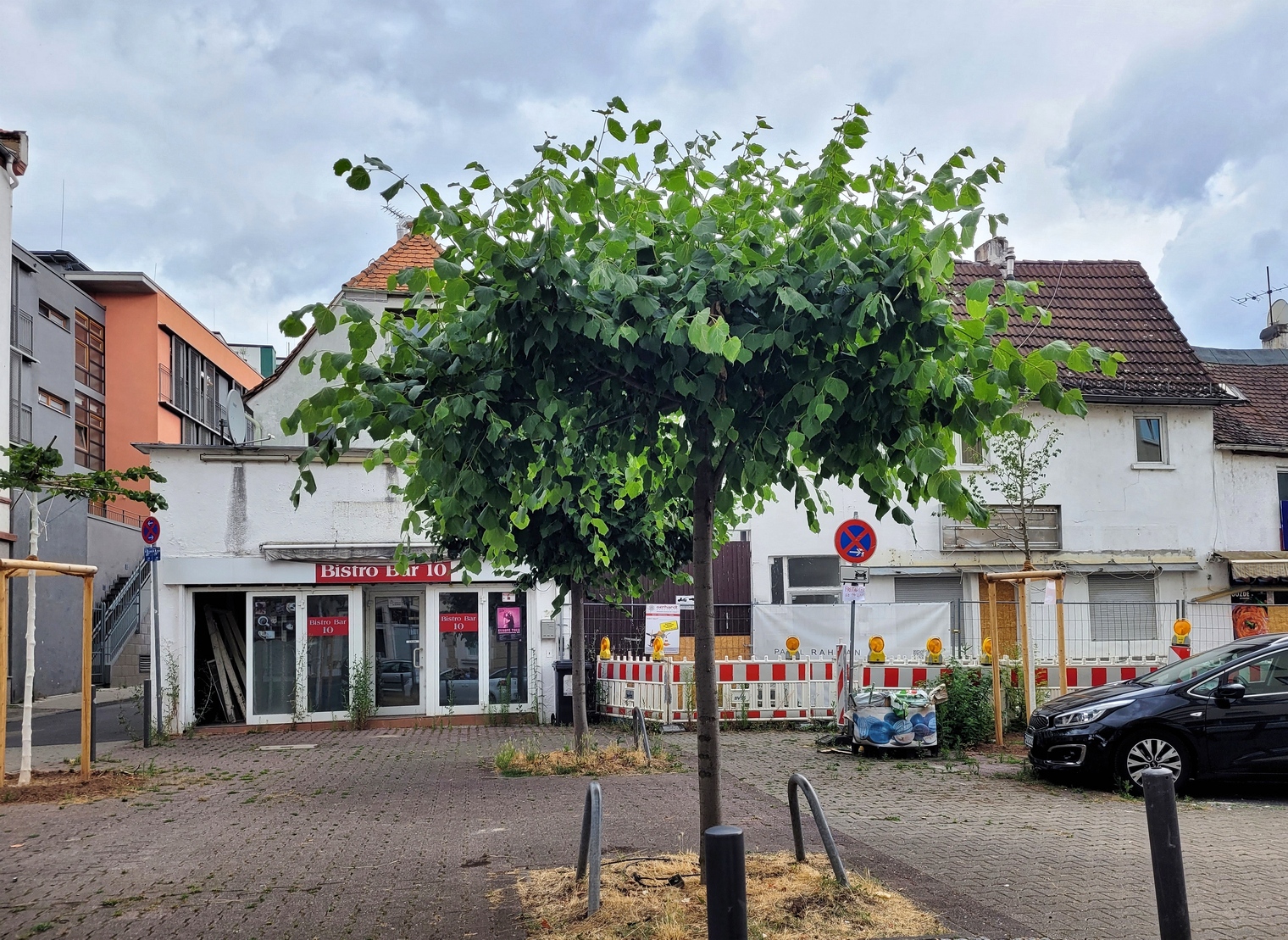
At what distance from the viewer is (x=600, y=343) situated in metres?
5.50

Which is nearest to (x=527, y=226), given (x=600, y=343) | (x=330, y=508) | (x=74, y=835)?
(x=600, y=343)

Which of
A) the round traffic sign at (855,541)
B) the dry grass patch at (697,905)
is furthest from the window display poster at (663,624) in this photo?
the dry grass patch at (697,905)

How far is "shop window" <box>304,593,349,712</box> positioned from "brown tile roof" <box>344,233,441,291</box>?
8711mm

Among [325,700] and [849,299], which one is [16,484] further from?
[849,299]

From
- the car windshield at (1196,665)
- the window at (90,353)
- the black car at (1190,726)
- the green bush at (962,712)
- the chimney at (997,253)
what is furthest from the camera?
the window at (90,353)

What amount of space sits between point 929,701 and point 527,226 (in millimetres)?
10488

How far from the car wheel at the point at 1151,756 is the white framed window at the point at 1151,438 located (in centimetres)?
1739

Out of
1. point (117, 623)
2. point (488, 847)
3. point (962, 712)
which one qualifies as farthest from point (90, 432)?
point (488, 847)

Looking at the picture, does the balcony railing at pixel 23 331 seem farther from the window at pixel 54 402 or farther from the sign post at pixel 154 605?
the sign post at pixel 154 605

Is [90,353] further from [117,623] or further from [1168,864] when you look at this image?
[1168,864]

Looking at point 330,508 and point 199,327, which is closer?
point 330,508

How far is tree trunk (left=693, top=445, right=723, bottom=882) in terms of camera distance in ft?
20.6

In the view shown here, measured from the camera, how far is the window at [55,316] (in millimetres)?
34938

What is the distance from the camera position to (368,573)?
18.9 metres
